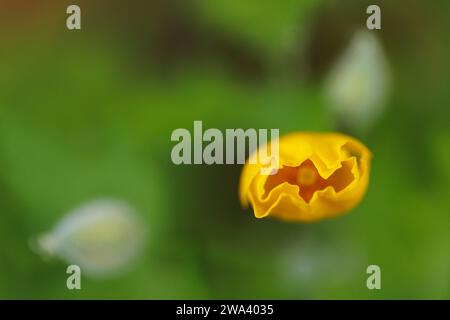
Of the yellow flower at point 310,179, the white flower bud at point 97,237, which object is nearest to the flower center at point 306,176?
the yellow flower at point 310,179

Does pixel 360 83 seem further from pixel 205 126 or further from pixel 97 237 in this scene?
pixel 97 237

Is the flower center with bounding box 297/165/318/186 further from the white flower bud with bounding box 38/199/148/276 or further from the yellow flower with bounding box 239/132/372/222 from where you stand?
the white flower bud with bounding box 38/199/148/276

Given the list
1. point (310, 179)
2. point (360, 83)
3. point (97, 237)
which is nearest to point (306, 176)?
point (310, 179)

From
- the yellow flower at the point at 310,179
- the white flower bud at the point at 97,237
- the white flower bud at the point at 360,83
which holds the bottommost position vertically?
the white flower bud at the point at 97,237

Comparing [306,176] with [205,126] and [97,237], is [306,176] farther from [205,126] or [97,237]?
[97,237]

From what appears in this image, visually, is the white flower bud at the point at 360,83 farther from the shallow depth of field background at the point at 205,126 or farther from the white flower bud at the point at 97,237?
the white flower bud at the point at 97,237

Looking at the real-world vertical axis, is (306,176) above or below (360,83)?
below
